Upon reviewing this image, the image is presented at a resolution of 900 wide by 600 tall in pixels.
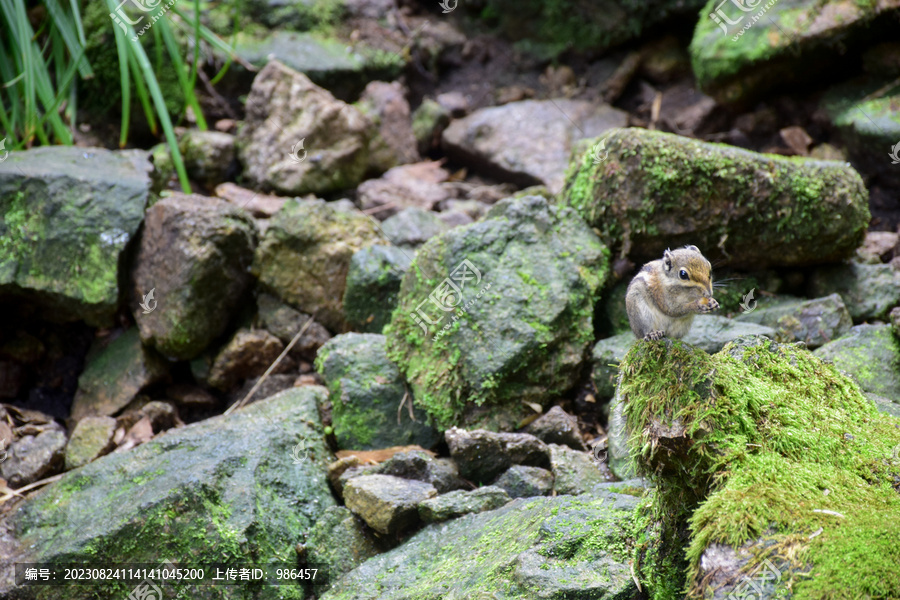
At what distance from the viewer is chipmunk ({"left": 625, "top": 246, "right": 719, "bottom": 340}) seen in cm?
337

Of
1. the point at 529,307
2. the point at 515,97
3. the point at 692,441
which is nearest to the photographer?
the point at 692,441

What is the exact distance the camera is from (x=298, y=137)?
23.8 ft

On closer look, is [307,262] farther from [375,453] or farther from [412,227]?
[375,453]

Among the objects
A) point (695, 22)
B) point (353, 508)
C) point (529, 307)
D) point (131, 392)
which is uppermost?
point (695, 22)

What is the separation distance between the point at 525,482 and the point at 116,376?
3772mm

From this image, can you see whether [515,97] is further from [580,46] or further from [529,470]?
[529,470]

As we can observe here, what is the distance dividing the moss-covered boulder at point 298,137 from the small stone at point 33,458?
3369 millimetres

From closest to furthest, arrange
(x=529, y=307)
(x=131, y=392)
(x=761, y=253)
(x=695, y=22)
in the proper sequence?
(x=529, y=307) → (x=761, y=253) → (x=131, y=392) → (x=695, y=22)

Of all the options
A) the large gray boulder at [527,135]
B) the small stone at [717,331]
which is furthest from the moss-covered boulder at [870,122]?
the small stone at [717,331]

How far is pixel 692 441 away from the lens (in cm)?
270

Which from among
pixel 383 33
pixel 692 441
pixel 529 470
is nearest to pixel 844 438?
pixel 692 441

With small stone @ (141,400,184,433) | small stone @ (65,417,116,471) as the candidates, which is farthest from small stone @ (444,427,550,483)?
small stone @ (65,417,116,471)

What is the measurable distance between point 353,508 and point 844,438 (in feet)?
8.84

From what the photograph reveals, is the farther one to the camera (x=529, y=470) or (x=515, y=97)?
(x=515, y=97)
